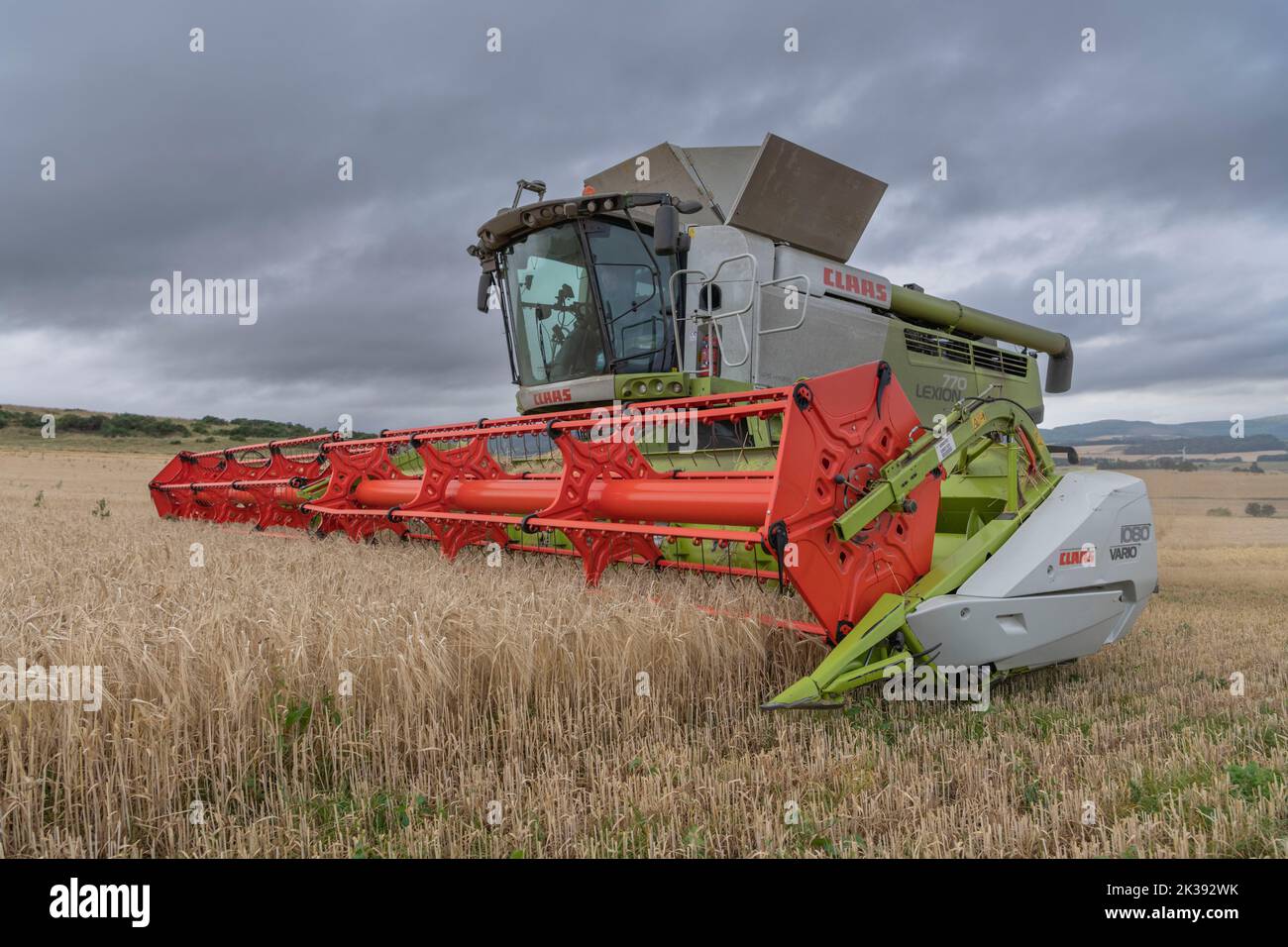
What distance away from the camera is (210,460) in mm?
8688

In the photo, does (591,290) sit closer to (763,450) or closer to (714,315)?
(714,315)

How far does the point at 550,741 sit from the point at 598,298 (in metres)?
3.48

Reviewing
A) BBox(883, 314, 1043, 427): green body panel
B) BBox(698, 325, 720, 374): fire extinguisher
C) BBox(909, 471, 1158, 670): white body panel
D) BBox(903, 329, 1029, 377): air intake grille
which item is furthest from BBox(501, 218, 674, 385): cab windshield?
BBox(909, 471, 1158, 670): white body panel

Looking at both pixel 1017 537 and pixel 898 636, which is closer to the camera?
pixel 898 636

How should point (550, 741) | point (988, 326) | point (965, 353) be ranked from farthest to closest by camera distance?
point (988, 326) < point (965, 353) < point (550, 741)

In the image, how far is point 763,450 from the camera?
447cm

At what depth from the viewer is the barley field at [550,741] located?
1.92m

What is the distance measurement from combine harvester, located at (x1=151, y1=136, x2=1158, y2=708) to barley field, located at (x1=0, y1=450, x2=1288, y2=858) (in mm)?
342

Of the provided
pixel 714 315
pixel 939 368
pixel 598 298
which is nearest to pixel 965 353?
pixel 939 368

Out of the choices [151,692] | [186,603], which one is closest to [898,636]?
[151,692]

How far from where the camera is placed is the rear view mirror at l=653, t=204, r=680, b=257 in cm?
477

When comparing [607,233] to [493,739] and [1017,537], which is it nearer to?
[1017,537]

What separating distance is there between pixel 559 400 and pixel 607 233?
117 centimetres

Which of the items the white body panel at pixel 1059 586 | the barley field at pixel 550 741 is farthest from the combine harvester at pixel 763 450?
the barley field at pixel 550 741
